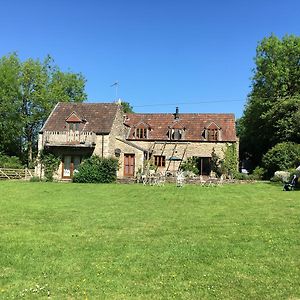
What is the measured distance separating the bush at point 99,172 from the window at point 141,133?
8184 mm

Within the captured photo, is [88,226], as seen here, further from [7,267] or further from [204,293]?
[204,293]

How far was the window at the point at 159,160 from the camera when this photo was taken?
39844 mm

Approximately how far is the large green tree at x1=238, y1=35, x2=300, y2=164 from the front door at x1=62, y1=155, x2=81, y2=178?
20.2 m

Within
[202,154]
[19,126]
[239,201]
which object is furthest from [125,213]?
[19,126]

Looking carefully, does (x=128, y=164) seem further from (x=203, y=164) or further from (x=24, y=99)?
(x=24, y=99)

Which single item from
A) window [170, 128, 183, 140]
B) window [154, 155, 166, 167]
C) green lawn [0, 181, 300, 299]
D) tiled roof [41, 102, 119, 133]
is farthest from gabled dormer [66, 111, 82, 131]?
green lawn [0, 181, 300, 299]

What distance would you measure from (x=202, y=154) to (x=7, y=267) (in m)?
32.7

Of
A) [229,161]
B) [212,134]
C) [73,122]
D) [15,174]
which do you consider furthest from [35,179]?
[229,161]

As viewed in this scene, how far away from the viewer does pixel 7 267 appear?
7.24 m

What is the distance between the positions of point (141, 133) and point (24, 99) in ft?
56.0

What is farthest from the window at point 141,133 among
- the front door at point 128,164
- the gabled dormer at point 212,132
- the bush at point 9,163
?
the bush at point 9,163

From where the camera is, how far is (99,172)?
32500 mm

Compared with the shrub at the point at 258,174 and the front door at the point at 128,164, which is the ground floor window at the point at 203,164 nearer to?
the shrub at the point at 258,174

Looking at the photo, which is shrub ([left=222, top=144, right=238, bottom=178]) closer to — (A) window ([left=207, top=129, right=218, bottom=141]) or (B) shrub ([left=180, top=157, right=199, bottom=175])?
(A) window ([left=207, top=129, right=218, bottom=141])
